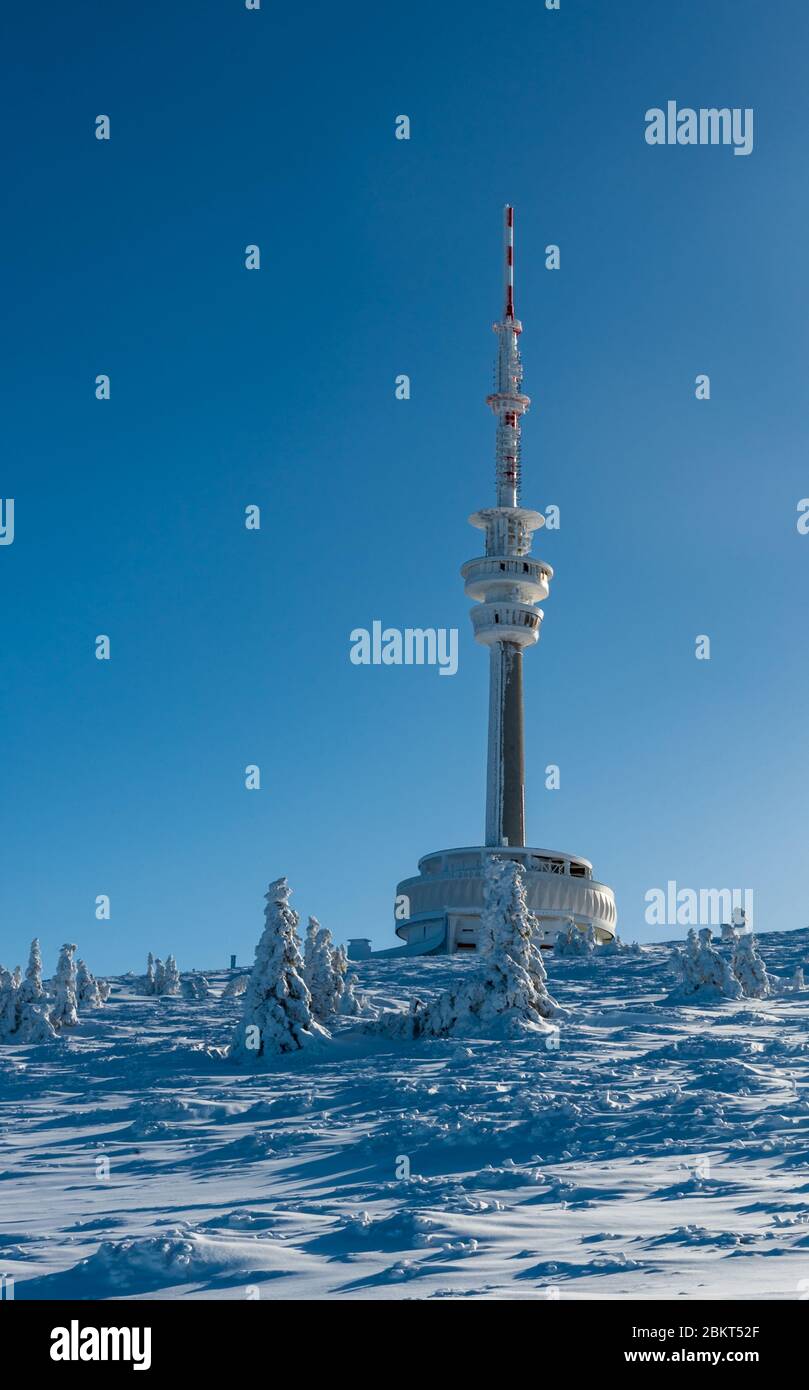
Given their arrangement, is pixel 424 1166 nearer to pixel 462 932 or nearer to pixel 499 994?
pixel 499 994

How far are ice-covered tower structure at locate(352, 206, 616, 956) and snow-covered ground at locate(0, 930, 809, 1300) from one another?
147ft

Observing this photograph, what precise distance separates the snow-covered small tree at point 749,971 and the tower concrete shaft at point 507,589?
55475 millimetres

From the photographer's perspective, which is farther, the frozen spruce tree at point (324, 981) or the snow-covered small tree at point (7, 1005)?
the snow-covered small tree at point (7, 1005)

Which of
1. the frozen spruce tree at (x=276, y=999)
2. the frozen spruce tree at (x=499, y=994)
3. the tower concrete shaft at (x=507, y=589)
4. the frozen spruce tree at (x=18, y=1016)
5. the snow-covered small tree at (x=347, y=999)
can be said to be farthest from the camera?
the tower concrete shaft at (x=507, y=589)

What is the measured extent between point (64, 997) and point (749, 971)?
66.7 feet

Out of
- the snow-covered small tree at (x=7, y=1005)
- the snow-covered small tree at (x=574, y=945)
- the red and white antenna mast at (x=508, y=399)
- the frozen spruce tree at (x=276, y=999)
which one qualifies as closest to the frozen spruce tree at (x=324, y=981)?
the frozen spruce tree at (x=276, y=999)

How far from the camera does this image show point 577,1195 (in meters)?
16.1

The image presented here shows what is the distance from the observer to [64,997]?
4016cm

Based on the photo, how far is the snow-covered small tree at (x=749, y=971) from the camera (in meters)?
39.3

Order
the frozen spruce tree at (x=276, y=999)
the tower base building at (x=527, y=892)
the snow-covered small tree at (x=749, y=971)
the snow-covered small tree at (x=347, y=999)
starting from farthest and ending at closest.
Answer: the tower base building at (x=527, y=892)
the snow-covered small tree at (x=749, y=971)
the snow-covered small tree at (x=347, y=999)
the frozen spruce tree at (x=276, y=999)

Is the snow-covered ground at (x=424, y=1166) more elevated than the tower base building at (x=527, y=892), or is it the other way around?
the tower base building at (x=527, y=892)

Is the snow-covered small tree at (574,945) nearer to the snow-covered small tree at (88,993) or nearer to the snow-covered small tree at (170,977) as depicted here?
the snow-covered small tree at (170,977)

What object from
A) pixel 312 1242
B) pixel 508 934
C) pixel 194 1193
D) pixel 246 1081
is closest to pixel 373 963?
pixel 508 934
